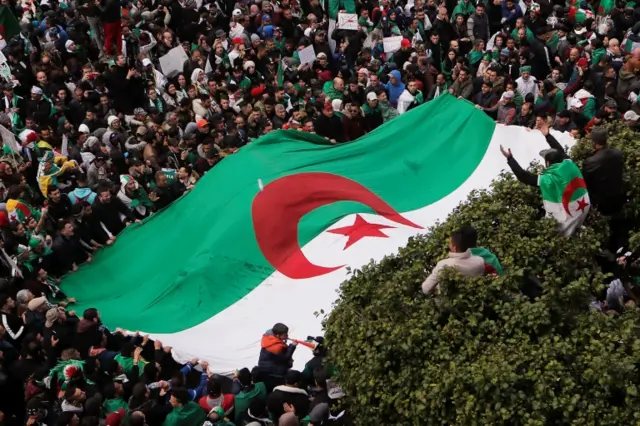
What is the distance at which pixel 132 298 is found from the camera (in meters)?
12.9

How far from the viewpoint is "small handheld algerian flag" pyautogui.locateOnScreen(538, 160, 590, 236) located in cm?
966

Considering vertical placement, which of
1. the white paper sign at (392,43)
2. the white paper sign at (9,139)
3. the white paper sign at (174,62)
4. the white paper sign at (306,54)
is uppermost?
the white paper sign at (392,43)

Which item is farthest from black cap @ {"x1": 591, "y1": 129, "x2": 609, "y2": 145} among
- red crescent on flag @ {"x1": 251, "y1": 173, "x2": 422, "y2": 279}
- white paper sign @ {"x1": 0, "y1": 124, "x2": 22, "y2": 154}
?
white paper sign @ {"x1": 0, "y1": 124, "x2": 22, "y2": 154}

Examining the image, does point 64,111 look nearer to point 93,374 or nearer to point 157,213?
point 157,213

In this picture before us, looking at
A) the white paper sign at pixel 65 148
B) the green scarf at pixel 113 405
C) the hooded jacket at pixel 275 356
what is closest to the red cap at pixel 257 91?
the white paper sign at pixel 65 148

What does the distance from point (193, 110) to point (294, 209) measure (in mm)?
4152

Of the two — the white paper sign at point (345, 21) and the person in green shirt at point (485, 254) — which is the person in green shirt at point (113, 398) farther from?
the white paper sign at point (345, 21)

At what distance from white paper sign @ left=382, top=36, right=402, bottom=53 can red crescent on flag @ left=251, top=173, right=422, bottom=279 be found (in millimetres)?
5583

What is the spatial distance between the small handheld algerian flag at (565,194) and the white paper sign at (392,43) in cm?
924

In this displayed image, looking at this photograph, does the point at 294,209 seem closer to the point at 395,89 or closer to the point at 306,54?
the point at 395,89

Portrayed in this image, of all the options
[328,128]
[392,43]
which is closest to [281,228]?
[328,128]

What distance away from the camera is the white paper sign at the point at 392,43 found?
18.6m

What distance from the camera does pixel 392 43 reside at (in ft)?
61.2

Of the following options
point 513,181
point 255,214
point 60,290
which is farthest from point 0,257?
point 513,181
